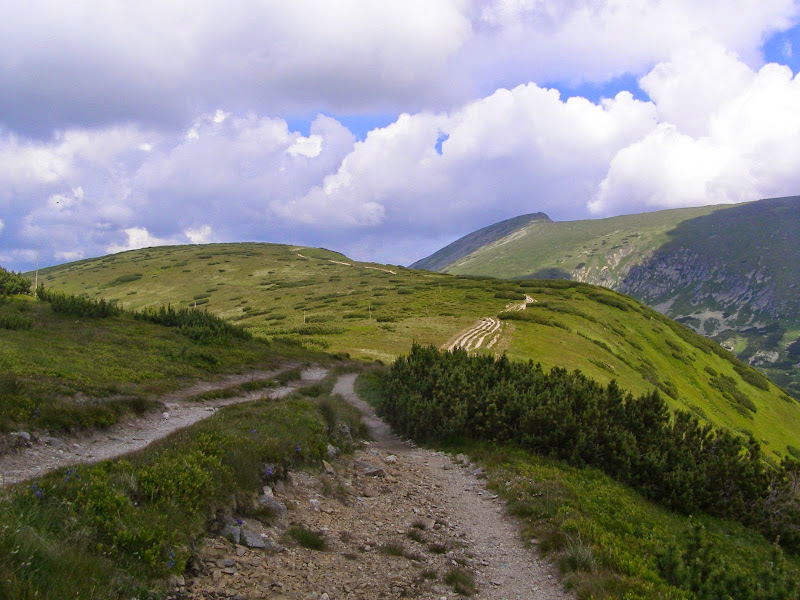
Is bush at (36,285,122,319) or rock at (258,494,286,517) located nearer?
rock at (258,494,286,517)

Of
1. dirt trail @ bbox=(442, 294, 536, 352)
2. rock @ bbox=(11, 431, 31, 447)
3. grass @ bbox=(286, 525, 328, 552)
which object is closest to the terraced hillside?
dirt trail @ bbox=(442, 294, 536, 352)

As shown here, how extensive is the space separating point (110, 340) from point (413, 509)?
21130 millimetres

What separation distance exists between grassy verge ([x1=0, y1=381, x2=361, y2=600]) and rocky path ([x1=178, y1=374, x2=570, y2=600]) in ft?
1.39

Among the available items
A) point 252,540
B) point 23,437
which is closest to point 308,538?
point 252,540

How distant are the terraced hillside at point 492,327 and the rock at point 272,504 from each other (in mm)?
29642

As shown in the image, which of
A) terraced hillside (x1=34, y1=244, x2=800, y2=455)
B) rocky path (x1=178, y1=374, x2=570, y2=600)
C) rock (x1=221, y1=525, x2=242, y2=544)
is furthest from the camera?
terraced hillside (x1=34, y1=244, x2=800, y2=455)

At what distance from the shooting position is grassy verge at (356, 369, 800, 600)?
742 cm

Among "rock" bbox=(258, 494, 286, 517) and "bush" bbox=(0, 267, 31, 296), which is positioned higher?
"bush" bbox=(0, 267, 31, 296)

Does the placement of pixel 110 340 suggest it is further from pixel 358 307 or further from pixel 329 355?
pixel 358 307

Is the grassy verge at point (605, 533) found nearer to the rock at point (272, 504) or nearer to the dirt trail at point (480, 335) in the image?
the rock at point (272, 504)

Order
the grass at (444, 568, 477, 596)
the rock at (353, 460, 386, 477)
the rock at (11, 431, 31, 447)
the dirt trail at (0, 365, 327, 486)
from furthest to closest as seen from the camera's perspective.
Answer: the rock at (353, 460, 386, 477), the rock at (11, 431, 31, 447), the dirt trail at (0, 365, 327, 486), the grass at (444, 568, 477, 596)

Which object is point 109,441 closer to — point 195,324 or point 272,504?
point 272,504

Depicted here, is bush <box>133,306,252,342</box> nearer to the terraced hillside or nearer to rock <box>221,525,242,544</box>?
the terraced hillside

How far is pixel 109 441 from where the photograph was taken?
496 inches
